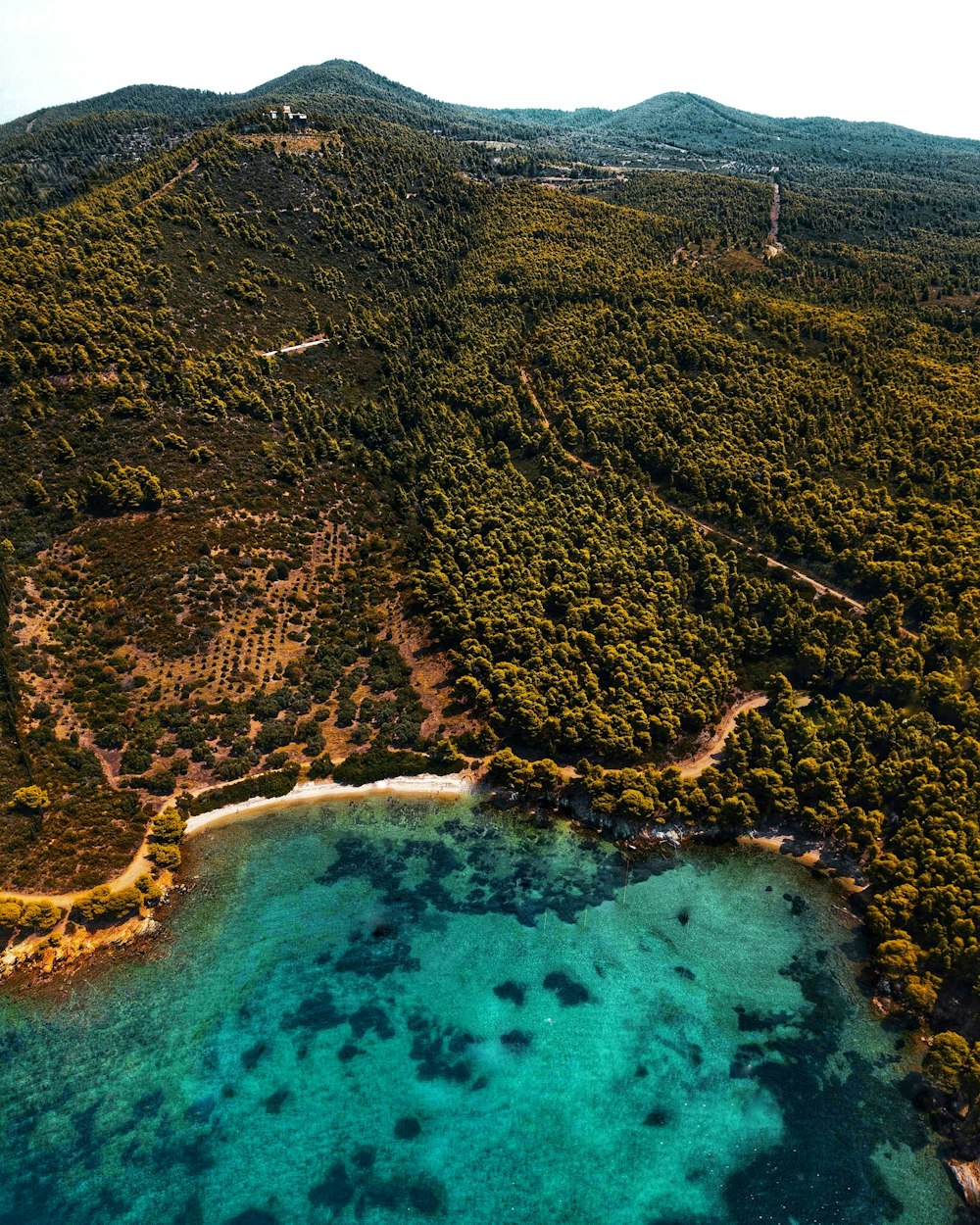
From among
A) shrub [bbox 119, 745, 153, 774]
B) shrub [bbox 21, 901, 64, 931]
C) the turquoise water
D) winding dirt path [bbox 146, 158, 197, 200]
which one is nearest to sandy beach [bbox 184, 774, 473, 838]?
the turquoise water

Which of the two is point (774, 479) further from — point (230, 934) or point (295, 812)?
point (230, 934)

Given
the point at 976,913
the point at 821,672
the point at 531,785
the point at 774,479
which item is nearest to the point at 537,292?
the point at 774,479

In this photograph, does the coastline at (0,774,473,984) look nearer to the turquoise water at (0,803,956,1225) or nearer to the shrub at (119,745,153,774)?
the turquoise water at (0,803,956,1225)

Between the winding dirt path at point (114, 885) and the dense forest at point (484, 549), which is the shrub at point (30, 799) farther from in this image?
the winding dirt path at point (114, 885)

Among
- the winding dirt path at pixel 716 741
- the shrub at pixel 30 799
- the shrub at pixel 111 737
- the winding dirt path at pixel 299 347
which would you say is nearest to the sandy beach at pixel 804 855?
the winding dirt path at pixel 716 741

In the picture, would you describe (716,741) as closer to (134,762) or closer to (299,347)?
(134,762)

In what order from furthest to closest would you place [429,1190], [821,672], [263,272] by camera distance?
[263,272], [821,672], [429,1190]
